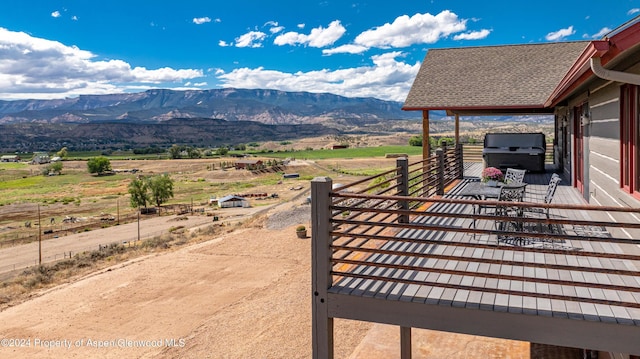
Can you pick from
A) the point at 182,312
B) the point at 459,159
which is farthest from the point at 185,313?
the point at 459,159

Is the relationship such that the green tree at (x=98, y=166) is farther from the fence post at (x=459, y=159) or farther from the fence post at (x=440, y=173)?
the fence post at (x=440, y=173)

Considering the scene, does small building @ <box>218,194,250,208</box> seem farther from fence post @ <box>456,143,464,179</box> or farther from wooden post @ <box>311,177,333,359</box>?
wooden post @ <box>311,177,333,359</box>

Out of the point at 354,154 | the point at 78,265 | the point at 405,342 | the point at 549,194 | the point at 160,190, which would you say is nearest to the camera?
the point at 405,342

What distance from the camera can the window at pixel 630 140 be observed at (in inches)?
199

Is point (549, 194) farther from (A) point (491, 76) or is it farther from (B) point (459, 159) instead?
(A) point (491, 76)

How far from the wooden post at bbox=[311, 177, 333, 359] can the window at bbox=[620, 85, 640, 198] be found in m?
3.51

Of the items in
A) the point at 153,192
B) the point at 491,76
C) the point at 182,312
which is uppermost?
the point at 491,76

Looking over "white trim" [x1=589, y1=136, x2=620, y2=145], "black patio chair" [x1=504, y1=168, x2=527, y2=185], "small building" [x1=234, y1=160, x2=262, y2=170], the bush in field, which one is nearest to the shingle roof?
"black patio chair" [x1=504, y1=168, x2=527, y2=185]

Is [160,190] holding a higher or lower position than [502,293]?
lower

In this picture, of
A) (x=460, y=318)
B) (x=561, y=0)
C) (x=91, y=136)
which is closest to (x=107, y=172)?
(x=561, y=0)

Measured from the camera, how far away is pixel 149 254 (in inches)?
1075

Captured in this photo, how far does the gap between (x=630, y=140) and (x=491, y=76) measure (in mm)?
11253

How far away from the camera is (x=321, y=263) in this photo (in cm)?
471

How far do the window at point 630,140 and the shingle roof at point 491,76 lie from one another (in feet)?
26.1
